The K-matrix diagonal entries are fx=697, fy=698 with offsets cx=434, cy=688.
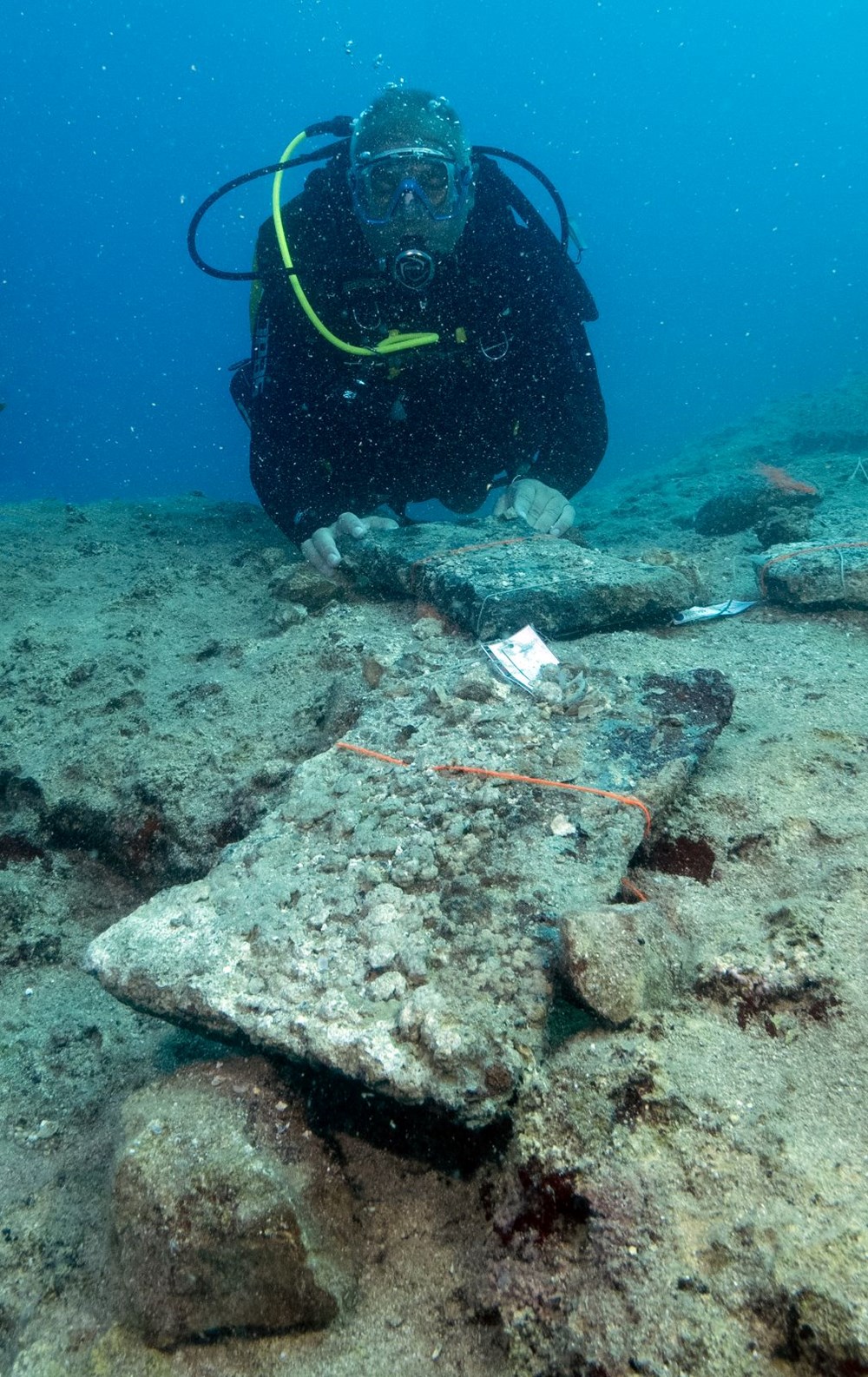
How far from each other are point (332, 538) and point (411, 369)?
157 cm

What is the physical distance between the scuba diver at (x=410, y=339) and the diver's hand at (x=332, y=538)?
0.03m

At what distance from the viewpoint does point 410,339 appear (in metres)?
4.74

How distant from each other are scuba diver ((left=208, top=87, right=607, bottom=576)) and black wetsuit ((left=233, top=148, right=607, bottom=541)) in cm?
1

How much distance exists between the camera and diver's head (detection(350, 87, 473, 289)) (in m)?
4.72

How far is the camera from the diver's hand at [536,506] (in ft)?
15.8

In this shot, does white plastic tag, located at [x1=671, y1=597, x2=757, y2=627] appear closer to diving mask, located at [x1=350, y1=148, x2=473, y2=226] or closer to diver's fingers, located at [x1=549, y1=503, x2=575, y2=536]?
diver's fingers, located at [x1=549, y1=503, x2=575, y2=536]

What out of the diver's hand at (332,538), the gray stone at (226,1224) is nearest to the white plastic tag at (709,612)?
the diver's hand at (332,538)

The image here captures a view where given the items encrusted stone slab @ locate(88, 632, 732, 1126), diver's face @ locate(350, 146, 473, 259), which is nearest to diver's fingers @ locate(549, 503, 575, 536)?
A: diver's face @ locate(350, 146, 473, 259)

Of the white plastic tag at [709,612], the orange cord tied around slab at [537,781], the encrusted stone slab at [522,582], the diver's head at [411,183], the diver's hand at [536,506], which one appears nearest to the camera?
the orange cord tied around slab at [537,781]

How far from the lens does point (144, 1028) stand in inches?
82.8

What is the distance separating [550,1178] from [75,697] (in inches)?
107

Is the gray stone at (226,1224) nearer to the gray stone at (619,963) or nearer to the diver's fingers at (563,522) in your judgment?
the gray stone at (619,963)

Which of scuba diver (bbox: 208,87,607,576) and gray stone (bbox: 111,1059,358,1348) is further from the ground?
scuba diver (bbox: 208,87,607,576)

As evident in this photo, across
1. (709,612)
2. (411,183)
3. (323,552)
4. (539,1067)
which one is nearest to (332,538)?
(323,552)
